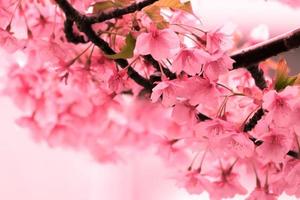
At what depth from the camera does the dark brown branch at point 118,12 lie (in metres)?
0.65

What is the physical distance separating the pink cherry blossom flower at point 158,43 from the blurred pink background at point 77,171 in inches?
29.6

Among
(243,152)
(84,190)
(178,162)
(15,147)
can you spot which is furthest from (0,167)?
(243,152)

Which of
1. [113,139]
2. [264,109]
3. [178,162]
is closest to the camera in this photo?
[264,109]

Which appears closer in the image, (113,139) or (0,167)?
(113,139)

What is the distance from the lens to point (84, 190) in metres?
2.20

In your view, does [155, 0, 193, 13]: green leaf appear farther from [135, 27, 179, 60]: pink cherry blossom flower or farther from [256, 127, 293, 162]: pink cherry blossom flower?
[256, 127, 293, 162]: pink cherry blossom flower

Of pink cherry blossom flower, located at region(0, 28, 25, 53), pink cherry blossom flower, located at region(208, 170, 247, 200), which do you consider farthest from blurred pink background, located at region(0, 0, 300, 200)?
pink cherry blossom flower, located at region(0, 28, 25, 53)

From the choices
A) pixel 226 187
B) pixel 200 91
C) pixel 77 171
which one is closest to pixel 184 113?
pixel 200 91

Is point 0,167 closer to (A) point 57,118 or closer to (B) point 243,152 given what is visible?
(A) point 57,118

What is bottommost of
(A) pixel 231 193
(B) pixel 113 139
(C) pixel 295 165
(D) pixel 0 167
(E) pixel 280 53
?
(D) pixel 0 167

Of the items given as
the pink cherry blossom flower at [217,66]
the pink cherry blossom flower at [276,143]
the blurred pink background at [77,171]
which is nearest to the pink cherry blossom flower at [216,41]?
the pink cherry blossom flower at [217,66]

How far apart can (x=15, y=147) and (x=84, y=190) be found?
0.42 meters

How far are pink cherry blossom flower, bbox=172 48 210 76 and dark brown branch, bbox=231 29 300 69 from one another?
0.10 m

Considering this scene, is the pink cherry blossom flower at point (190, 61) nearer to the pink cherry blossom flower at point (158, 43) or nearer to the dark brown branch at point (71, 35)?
the pink cherry blossom flower at point (158, 43)
